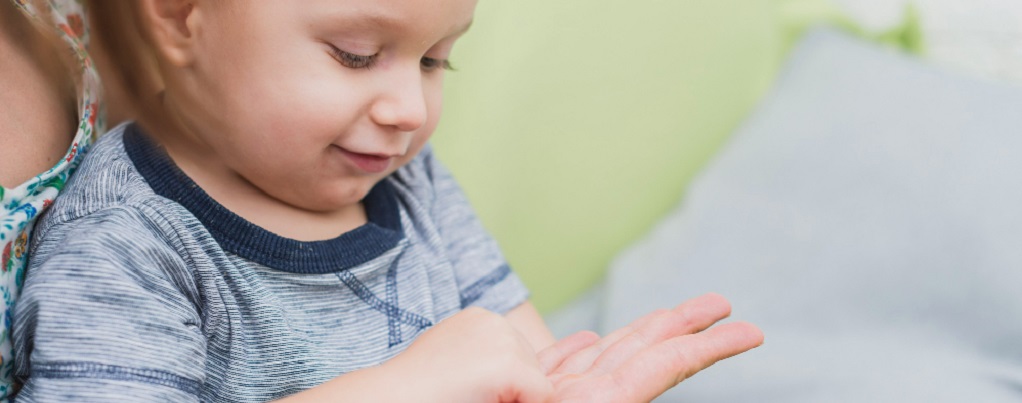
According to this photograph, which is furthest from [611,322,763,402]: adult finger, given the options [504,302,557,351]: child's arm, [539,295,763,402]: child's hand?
[504,302,557,351]: child's arm

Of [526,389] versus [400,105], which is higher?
[400,105]

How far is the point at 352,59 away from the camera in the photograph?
0.69 m

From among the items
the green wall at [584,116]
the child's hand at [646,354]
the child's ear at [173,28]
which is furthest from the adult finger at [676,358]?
the green wall at [584,116]

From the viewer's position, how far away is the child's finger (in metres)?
0.78

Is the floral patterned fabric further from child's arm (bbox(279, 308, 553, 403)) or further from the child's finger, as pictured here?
the child's finger

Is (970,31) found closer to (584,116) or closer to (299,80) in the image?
(584,116)

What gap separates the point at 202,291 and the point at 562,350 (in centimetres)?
28

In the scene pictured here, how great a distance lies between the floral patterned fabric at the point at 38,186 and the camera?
652 millimetres

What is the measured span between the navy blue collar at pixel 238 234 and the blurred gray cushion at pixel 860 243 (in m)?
0.42

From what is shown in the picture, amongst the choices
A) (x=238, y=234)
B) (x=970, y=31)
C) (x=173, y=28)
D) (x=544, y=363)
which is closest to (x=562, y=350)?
(x=544, y=363)

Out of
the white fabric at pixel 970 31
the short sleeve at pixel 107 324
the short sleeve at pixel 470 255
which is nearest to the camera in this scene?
the short sleeve at pixel 107 324

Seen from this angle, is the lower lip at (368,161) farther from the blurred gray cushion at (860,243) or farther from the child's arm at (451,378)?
the blurred gray cushion at (860,243)

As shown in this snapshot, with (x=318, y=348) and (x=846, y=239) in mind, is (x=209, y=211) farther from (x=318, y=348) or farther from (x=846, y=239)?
(x=846, y=239)

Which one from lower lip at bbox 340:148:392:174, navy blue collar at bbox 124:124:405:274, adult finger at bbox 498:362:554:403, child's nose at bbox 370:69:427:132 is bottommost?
adult finger at bbox 498:362:554:403
